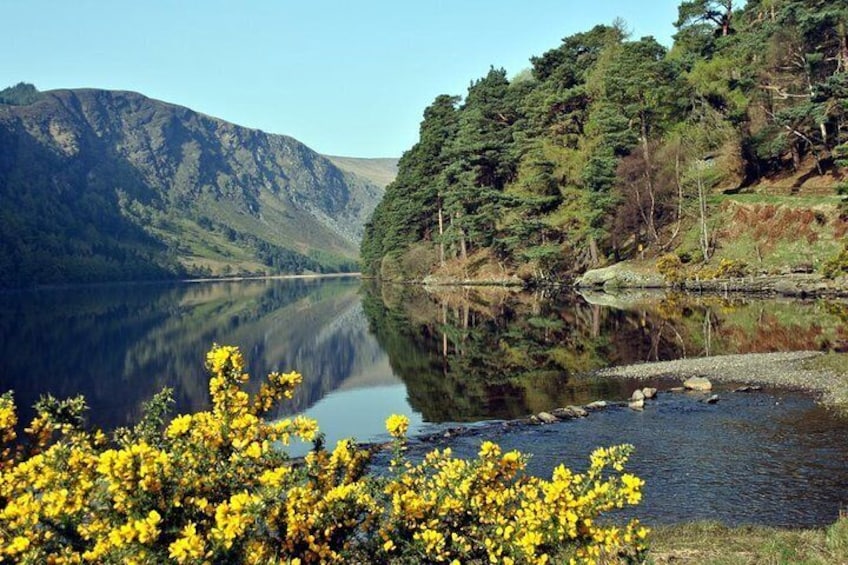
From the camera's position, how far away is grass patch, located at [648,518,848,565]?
1113cm

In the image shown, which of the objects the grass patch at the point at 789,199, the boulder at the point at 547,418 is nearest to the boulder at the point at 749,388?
the boulder at the point at 547,418

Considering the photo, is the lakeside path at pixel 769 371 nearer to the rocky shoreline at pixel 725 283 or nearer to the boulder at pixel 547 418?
the boulder at pixel 547 418

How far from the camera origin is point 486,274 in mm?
116438

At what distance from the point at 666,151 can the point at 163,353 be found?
215 feet

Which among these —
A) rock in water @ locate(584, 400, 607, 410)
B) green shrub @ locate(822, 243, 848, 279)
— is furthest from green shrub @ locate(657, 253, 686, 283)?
rock in water @ locate(584, 400, 607, 410)

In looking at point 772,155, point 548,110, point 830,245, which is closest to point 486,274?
point 548,110

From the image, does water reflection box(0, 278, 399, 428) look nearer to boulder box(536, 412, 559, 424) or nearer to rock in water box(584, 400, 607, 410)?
boulder box(536, 412, 559, 424)

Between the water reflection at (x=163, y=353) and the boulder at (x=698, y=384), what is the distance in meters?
17.4

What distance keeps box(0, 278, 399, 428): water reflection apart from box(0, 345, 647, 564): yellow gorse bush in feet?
84.7

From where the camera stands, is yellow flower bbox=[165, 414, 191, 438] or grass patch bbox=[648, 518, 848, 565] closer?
yellow flower bbox=[165, 414, 191, 438]

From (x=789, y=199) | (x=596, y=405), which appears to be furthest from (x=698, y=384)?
(x=789, y=199)

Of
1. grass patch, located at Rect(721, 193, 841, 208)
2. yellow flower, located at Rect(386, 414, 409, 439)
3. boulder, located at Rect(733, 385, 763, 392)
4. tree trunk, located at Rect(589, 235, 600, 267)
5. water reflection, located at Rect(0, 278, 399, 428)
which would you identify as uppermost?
grass patch, located at Rect(721, 193, 841, 208)

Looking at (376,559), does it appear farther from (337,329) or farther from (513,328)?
(337,329)

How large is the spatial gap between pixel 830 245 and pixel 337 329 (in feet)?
169
